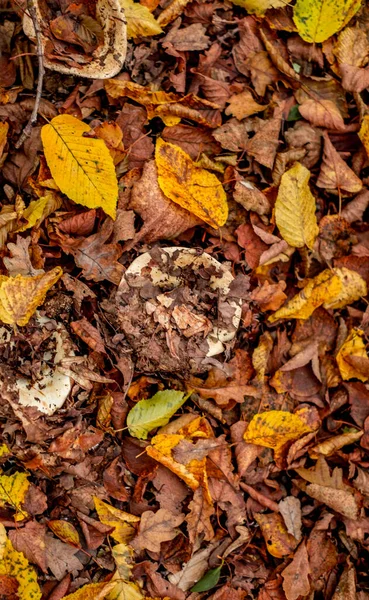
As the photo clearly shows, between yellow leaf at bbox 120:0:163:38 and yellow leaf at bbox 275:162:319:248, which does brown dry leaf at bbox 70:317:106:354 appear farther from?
yellow leaf at bbox 120:0:163:38

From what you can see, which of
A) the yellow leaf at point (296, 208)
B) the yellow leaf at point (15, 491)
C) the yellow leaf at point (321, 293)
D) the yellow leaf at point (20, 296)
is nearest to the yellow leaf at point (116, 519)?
the yellow leaf at point (15, 491)

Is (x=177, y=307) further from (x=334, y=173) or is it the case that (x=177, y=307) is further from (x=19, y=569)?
(x=19, y=569)

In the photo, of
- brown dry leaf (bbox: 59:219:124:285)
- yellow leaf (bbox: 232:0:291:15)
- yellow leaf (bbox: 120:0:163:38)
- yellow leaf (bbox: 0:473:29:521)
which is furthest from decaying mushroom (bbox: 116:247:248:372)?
yellow leaf (bbox: 232:0:291:15)

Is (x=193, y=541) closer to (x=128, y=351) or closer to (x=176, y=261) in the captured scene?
(x=128, y=351)

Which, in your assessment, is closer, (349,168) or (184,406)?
(184,406)

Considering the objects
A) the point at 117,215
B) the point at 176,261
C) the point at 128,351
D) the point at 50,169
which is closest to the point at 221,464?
the point at 128,351

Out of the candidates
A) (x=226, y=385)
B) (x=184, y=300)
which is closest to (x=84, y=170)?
(x=184, y=300)

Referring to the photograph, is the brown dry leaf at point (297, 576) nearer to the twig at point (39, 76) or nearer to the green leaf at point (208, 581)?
the green leaf at point (208, 581)
